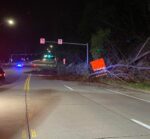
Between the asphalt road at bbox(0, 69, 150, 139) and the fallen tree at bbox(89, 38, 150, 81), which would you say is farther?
the fallen tree at bbox(89, 38, 150, 81)

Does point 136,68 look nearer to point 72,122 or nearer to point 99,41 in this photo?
point 99,41

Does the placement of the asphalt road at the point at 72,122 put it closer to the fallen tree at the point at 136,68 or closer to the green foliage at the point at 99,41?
the fallen tree at the point at 136,68

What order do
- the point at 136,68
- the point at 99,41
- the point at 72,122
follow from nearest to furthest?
the point at 72,122 < the point at 136,68 < the point at 99,41

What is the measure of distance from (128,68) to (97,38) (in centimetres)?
1661

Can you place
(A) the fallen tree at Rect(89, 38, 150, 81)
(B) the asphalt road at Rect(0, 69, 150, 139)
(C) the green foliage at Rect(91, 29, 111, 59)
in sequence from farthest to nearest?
(C) the green foliage at Rect(91, 29, 111, 59) → (A) the fallen tree at Rect(89, 38, 150, 81) → (B) the asphalt road at Rect(0, 69, 150, 139)

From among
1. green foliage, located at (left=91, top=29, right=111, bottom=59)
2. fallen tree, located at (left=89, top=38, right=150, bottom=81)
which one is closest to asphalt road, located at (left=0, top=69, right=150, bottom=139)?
fallen tree, located at (left=89, top=38, right=150, bottom=81)

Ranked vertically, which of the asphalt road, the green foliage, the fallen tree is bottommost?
the asphalt road

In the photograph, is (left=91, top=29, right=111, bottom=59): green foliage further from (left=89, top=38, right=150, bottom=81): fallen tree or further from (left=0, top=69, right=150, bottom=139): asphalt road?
(left=0, top=69, right=150, bottom=139): asphalt road

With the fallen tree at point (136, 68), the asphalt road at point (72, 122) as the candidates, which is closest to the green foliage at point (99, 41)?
the fallen tree at point (136, 68)

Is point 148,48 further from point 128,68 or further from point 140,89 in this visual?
point 140,89

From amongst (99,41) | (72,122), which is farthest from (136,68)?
(72,122)

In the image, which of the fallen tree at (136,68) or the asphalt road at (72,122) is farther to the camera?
the fallen tree at (136,68)

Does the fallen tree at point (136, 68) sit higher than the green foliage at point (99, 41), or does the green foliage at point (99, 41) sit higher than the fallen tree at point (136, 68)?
the green foliage at point (99, 41)

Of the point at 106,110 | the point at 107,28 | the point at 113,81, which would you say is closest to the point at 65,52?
the point at 107,28
